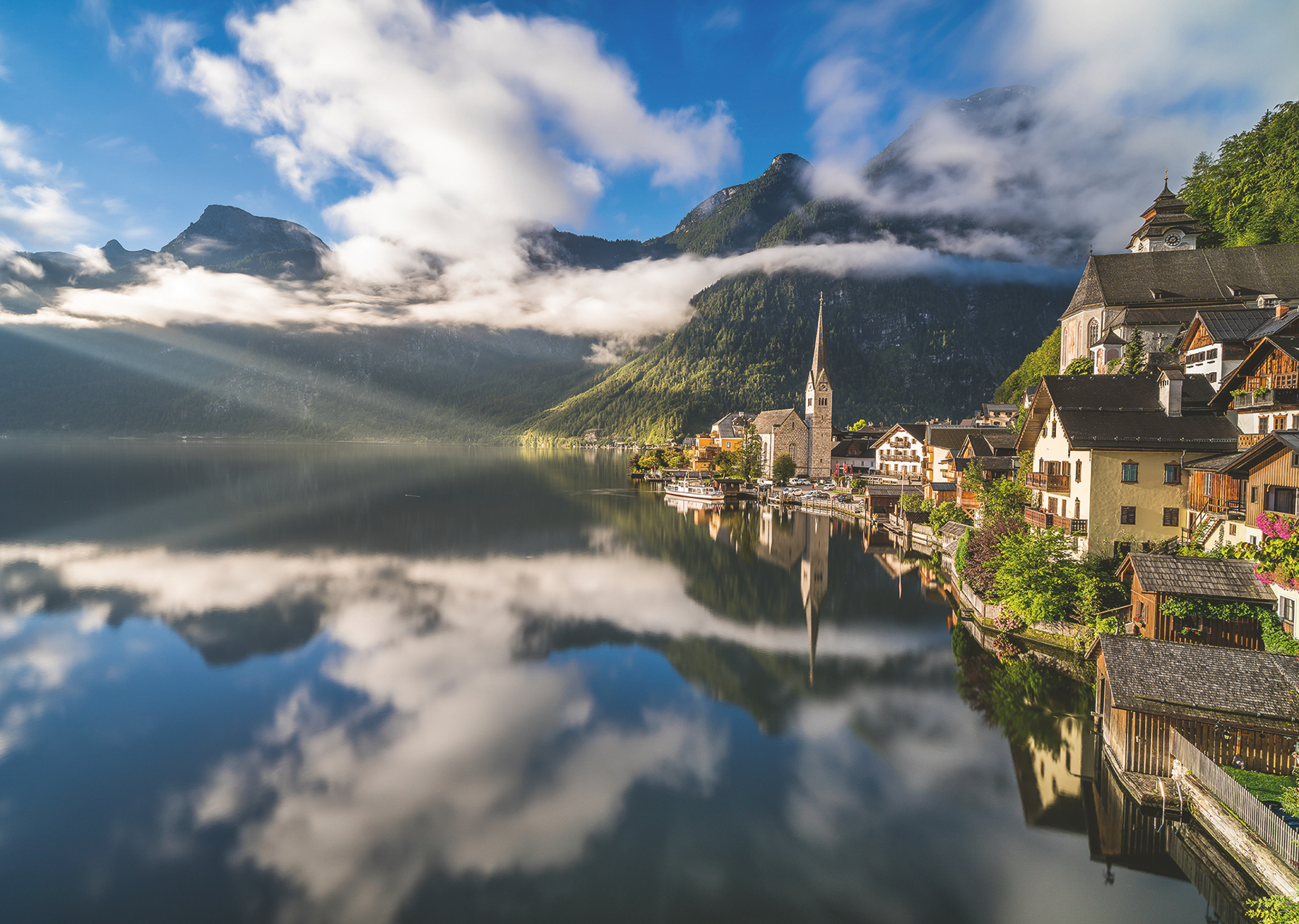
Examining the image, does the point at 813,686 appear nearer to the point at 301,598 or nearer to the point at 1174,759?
the point at 1174,759

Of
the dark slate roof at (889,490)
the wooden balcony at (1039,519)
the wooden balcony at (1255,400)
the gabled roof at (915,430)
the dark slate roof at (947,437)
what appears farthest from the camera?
the gabled roof at (915,430)

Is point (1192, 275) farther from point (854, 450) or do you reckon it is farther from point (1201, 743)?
point (854, 450)

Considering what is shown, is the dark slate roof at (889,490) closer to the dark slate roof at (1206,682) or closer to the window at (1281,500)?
the window at (1281,500)

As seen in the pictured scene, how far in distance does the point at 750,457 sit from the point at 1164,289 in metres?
65.4

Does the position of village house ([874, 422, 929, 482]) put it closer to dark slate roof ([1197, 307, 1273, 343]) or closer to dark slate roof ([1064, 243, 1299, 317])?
dark slate roof ([1064, 243, 1299, 317])

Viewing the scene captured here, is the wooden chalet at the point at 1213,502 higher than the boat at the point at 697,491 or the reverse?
higher

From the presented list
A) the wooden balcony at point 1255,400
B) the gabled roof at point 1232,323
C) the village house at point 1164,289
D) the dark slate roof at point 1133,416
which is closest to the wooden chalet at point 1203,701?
the wooden balcony at point 1255,400

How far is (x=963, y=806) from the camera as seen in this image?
1789 centimetres

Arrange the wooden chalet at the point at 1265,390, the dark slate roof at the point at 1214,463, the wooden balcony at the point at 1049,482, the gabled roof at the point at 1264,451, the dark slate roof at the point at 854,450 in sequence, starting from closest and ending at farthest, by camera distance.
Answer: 1. the gabled roof at the point at 1264,451
2. the dark slate roof at the point at 1214,463
3. the wooden chalet at the point at 1265,390
4. the wooden balcony at the point at 1049,482
5. the dark slate roof at the point at 854,450

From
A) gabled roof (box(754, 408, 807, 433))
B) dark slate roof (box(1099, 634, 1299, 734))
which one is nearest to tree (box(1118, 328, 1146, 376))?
dark slate roof (box(1099, 634, 1299, 734))

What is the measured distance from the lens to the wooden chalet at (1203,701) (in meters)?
14.9

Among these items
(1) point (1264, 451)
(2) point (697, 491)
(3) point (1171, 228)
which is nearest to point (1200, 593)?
(1) point (1264, 451)

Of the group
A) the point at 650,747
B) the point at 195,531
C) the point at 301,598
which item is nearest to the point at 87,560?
the point at 195,531

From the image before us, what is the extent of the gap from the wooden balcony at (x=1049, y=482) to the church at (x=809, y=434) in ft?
250
